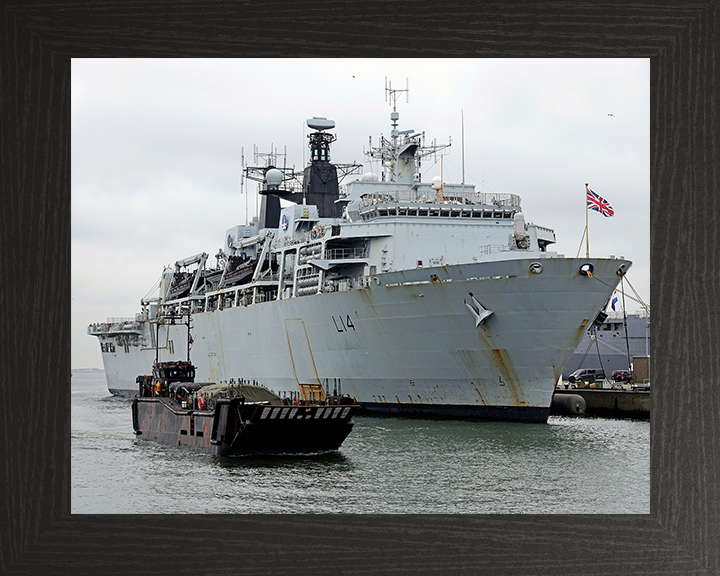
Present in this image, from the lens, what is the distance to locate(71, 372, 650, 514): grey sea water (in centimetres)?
1230

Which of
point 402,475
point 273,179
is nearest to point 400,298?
point 402,475

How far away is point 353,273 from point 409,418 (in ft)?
15.4

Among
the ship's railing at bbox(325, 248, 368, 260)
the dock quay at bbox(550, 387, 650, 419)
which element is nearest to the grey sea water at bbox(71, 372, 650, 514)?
the dock quay at bbox(550, 387, 650, 419)

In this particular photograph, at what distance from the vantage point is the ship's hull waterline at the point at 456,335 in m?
20.5

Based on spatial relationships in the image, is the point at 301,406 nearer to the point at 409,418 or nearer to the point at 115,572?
the point at 409,418

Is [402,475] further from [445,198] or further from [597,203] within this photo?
[445,198]

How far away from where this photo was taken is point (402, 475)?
14594 mm

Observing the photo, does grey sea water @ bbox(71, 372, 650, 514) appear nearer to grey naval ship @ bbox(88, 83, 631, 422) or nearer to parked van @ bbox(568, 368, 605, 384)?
grey naval ship @ bbox(88, 83, 631, 422)

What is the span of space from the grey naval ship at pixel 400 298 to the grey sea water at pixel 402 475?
4.78 feet

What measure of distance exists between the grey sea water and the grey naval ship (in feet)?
4.78

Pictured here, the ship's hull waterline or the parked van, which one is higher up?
the ship's hull waterline

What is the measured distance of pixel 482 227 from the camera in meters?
25.3

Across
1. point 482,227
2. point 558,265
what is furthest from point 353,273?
point 558,265

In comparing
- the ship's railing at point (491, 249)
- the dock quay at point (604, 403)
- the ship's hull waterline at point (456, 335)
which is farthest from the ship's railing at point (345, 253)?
the dock quay at point (604, 403)
